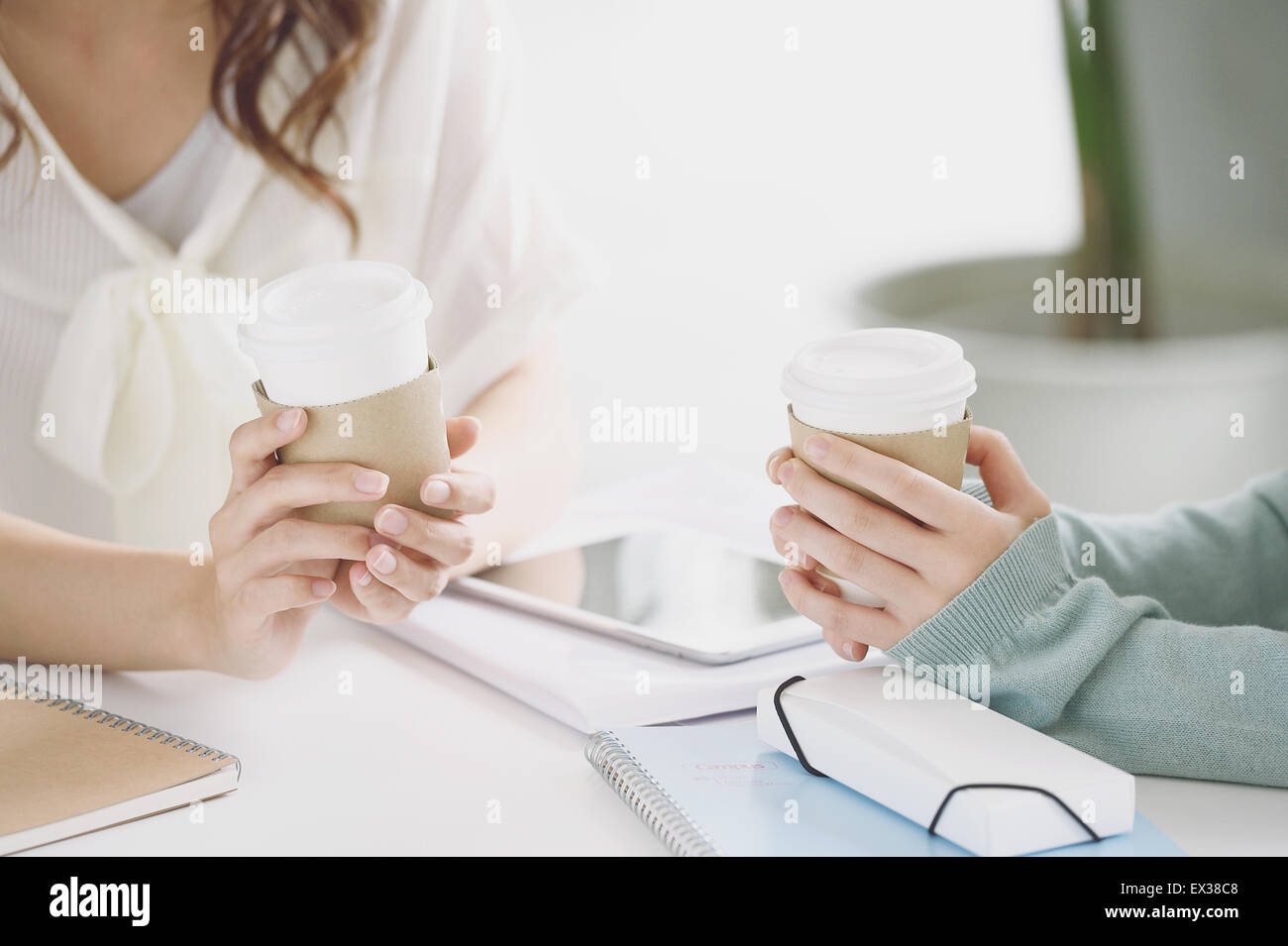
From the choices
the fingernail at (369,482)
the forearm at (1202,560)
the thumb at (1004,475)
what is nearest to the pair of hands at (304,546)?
the fingernail at (369,482)

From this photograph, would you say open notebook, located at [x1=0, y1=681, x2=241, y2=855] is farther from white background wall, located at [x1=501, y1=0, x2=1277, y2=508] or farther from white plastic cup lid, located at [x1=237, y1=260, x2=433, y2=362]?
white background wall, located at [x1=501, y1=0, x2=1277, y2=508]

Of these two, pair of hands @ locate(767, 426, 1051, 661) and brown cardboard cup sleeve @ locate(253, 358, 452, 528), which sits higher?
brown cardboard cup sleeve @ locate(253, 358, 452, 528)

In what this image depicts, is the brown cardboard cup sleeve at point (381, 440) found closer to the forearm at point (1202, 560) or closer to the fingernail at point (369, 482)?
the fingernail at point (369, 482)

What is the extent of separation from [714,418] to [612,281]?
0.31 metres

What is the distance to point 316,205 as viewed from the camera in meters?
1.18

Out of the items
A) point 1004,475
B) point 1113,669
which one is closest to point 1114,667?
point 1113,669

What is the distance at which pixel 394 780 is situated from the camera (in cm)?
67

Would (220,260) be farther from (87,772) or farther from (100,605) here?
(87,772)

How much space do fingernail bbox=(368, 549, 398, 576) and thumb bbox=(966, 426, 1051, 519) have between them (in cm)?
39

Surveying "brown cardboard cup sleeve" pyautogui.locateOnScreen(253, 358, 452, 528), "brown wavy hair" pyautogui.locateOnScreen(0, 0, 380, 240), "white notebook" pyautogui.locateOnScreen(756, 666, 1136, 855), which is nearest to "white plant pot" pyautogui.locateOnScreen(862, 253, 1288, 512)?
"white notebook" pyautogui.locateOnScreen(756, 666, 1136, 855)

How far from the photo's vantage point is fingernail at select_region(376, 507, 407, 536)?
0.69 m

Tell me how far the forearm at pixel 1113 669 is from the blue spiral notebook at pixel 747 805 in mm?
96
